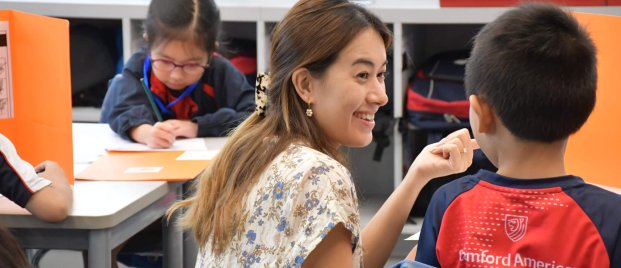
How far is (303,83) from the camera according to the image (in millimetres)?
1331

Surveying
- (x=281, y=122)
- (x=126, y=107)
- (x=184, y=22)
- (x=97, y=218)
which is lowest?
(x=97, y=218)

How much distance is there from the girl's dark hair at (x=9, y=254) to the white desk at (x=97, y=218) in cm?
60

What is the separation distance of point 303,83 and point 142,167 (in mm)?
898

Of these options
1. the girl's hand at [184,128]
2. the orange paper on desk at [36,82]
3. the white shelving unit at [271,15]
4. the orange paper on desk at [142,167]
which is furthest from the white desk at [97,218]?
the white shelving unit at [271,15]

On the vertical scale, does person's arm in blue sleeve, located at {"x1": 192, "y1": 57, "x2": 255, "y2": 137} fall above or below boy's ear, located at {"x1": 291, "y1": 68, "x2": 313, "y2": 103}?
below

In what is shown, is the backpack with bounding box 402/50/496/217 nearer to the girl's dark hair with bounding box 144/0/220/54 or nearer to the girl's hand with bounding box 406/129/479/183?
the girl's dark hair with bounding box 144/0/220/54

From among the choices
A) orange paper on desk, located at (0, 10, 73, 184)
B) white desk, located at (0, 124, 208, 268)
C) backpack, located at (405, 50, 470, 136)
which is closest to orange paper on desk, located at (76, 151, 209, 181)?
white desk, located at (0, 124, 208, 268)

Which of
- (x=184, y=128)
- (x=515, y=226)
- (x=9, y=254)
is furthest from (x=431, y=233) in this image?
(x=184, y=128)

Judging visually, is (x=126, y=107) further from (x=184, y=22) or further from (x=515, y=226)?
(x=515, y=226)

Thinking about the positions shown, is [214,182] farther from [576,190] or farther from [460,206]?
[576,190]

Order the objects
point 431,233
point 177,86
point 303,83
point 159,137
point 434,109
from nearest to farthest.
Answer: point 431,233 → point 303,83 → point 159,137 → point 177,86 → point 434,109

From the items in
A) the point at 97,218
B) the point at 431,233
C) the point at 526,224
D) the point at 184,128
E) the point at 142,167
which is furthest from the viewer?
the point at 184,128

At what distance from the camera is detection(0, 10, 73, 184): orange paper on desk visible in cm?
184

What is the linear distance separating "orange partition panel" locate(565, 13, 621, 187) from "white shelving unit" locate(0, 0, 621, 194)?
143cm
